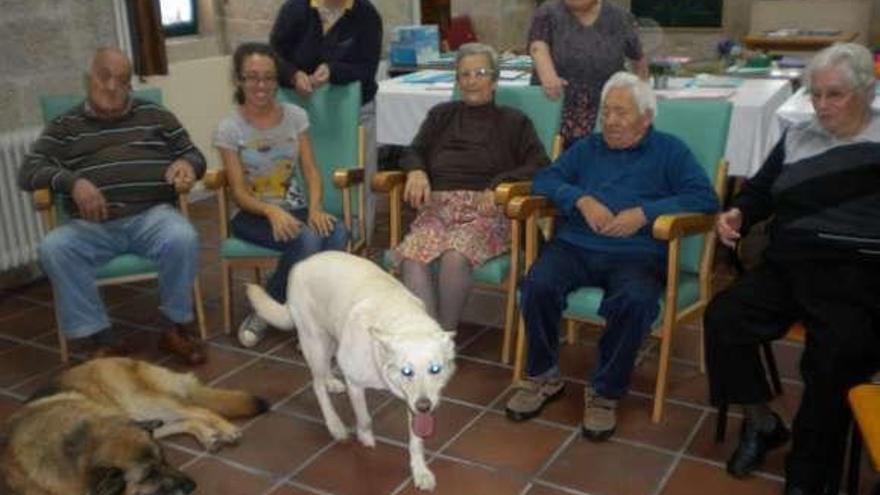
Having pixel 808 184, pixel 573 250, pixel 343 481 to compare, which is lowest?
pixel 343 481

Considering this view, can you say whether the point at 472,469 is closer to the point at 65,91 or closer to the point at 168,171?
the point at 168,171

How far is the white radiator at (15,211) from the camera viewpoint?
12.3 ft

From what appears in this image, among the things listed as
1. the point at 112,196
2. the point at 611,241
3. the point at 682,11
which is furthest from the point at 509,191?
the point at 682,11

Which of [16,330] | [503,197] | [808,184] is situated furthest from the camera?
[16,330]

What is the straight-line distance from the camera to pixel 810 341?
2135mm

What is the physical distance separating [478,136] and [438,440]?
44.0 inches

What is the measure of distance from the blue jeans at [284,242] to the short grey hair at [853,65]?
1705mm

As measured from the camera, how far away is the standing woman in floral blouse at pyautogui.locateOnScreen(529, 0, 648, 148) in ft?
10.9

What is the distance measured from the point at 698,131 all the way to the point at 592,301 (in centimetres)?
74

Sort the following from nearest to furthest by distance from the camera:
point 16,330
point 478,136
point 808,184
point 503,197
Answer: point 808,184, point 503,197, point 478,136, point 16,330

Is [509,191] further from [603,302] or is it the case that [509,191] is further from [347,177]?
[347,177]

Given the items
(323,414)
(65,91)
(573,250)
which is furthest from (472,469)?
(65,91)

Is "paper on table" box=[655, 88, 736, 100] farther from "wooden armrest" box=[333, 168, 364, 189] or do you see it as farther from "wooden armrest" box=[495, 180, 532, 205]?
"wooden armrest" box=[333, 168, 364, 189]

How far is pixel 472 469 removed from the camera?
2.39 meters
